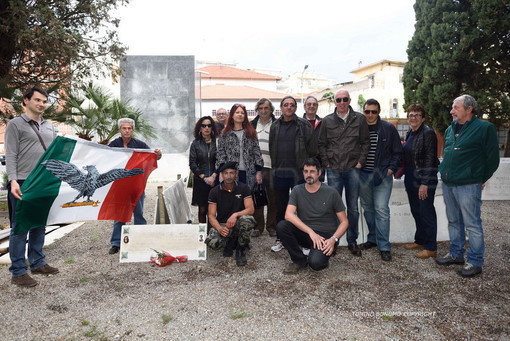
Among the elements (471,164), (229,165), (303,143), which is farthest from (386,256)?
(229,165)

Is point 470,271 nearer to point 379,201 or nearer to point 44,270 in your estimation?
point 379,201

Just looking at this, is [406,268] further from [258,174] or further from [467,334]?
[258,174]

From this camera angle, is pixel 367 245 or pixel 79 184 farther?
pixel 367 245

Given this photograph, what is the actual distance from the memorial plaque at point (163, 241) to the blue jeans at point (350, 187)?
182 cm

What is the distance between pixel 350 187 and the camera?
4926 millimetres

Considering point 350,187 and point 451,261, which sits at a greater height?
point 350,187

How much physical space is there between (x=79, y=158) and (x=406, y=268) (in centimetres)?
422

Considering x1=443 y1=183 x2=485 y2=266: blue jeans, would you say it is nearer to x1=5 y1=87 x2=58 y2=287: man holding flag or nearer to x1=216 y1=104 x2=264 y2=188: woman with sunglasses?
x1=216 y1=104 x2=264 y2=188: woman with sunglasses

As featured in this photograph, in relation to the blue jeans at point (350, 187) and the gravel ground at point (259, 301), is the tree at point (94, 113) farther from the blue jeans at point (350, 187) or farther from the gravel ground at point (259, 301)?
the blue jeans at point (350, 187)

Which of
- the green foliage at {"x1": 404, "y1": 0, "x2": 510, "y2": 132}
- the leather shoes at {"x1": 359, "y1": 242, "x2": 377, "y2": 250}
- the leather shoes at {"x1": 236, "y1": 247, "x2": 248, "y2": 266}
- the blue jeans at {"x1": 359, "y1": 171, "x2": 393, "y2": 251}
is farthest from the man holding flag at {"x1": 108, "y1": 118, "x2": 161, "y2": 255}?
the green foliage at {"x1": 404, "y1": 0, "x2": 510, "y2": 132}

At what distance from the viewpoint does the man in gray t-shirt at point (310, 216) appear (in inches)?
172

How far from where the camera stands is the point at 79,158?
461 cm

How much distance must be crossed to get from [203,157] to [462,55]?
15229mm

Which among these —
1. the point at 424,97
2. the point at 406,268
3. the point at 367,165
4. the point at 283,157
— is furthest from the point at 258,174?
the point at 424,97
